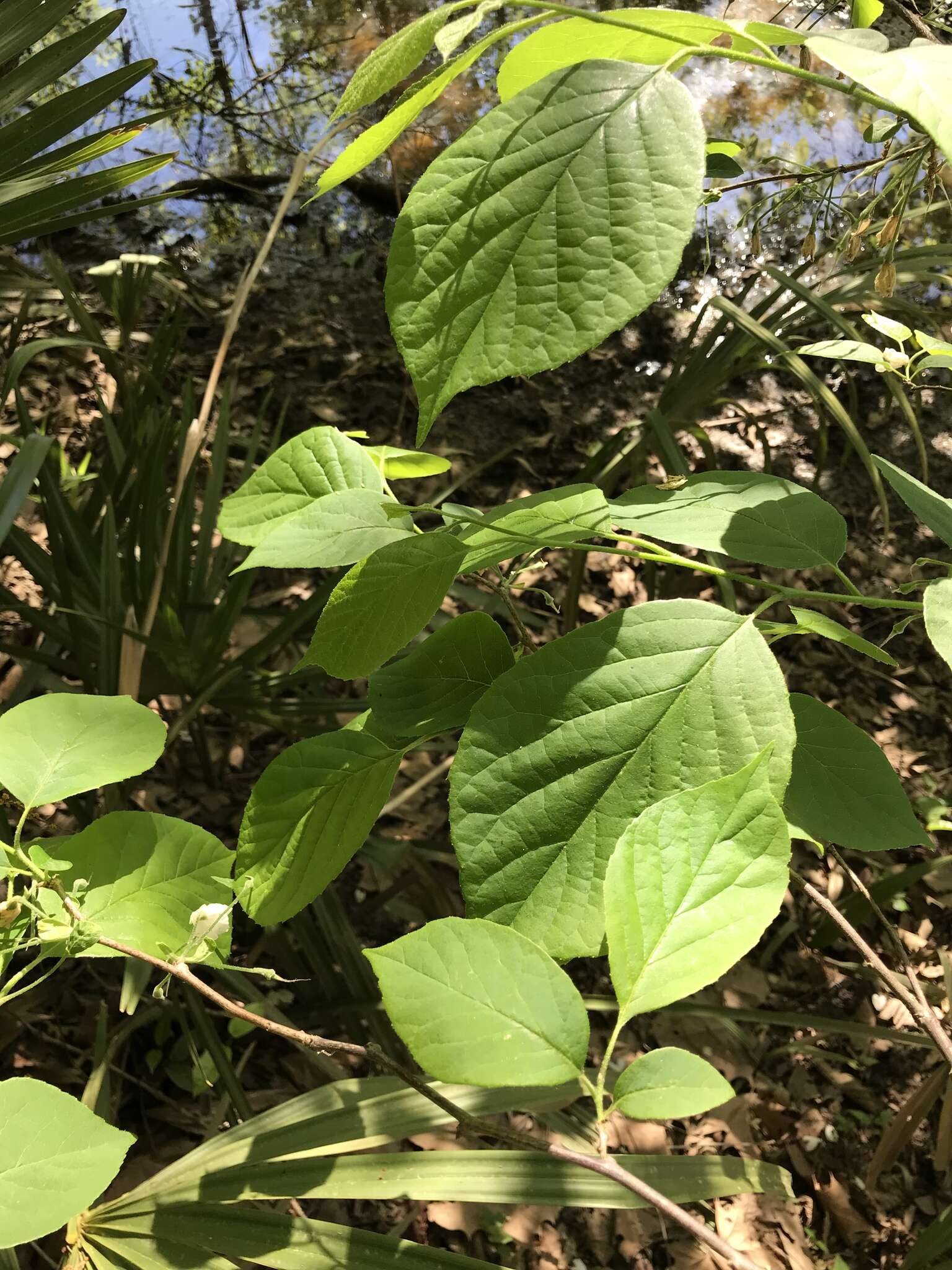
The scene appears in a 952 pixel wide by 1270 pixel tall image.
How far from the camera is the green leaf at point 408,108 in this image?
28 centimetres

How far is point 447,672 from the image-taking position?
43 cm

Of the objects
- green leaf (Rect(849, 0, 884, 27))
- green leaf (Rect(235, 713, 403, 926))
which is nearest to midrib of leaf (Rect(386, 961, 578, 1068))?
green leaf (Rect(235, 713, 403, 926))

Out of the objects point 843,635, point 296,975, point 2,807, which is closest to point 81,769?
point 843,635

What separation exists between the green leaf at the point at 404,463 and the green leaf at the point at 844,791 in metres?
0.26

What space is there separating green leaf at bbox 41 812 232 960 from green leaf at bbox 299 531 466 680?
174mm

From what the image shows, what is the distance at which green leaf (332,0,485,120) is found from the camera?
289 millimetres

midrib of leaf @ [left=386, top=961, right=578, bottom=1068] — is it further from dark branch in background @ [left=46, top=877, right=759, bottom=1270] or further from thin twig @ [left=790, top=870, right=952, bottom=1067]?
thin twig @ [left=790, top=870, right=952, bottom=1067]

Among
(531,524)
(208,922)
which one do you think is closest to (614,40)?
(531,524)

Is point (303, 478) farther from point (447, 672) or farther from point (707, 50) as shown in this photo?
point (707, 50)

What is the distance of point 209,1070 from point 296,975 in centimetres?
20

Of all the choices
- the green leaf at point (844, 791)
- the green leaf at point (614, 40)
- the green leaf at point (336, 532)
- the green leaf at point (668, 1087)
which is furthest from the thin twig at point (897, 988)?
the green leaf at point (614, 40)

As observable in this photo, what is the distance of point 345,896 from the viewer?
1533 mm

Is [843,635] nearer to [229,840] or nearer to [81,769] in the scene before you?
[81,769]

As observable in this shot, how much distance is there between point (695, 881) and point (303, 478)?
319 mm
